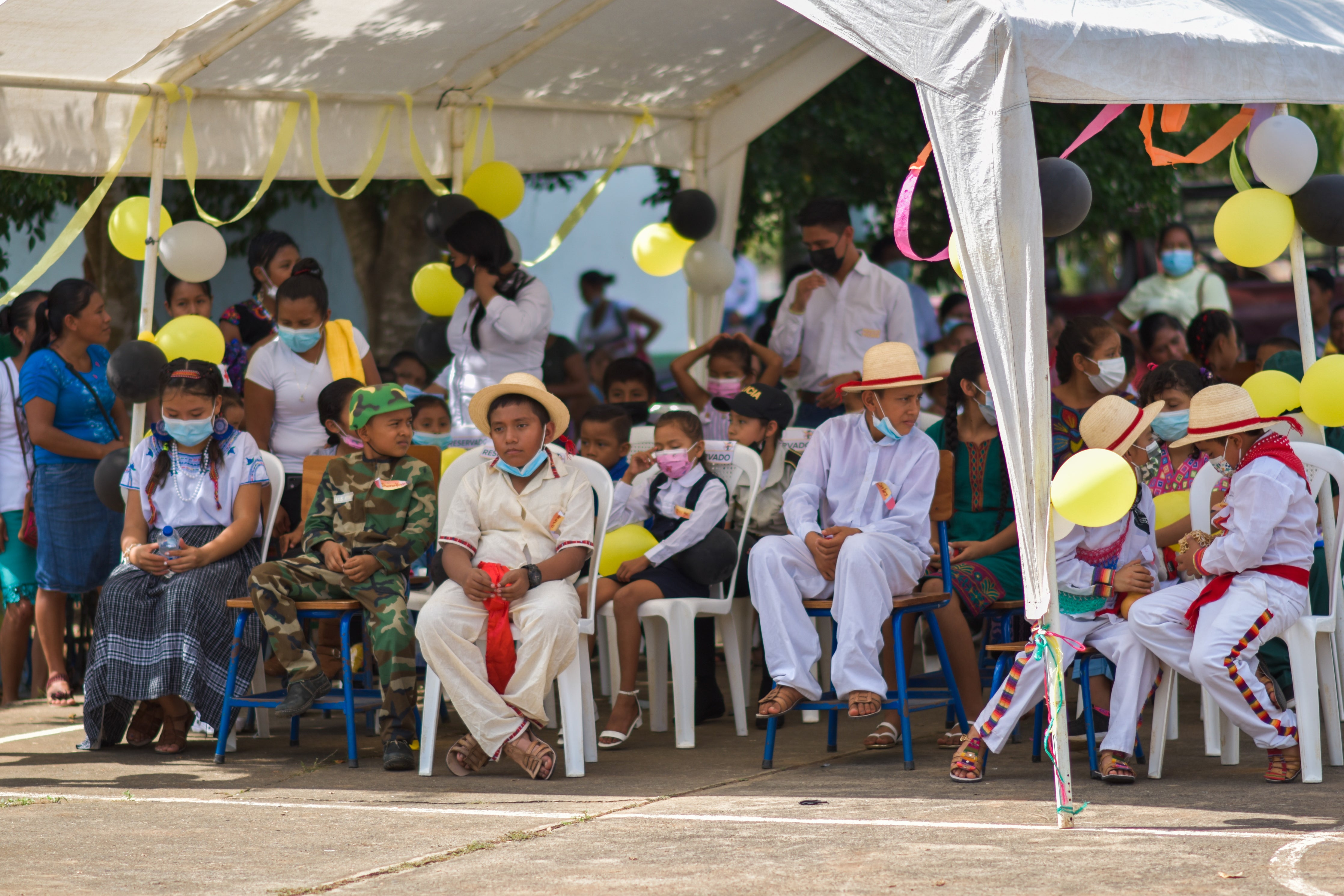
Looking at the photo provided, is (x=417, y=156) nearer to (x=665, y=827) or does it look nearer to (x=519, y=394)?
(x=519, y=394)

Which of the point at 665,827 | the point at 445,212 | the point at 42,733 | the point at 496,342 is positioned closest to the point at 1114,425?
the point at 665,827

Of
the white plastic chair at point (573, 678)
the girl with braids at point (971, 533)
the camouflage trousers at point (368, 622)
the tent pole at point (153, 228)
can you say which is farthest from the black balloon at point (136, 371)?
the girl with braids at point (971, 533)

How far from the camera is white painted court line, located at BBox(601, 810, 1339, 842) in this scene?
4434mm

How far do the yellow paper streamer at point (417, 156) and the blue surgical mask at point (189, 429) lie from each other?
220cm

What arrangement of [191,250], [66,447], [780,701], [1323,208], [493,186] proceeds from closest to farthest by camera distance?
1. [780,701]
2. [1323,208]
3. [191,250]
4. [66,447]
5. [493,186]

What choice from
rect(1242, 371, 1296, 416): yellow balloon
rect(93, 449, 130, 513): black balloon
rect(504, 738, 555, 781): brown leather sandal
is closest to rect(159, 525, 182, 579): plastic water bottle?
rect(93, 449, 130, 513): black balloon

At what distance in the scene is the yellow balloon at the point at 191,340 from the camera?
6.73 meters

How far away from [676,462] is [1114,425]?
1.93 m

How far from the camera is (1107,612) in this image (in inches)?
221

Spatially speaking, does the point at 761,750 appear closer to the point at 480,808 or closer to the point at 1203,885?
the point at 480,808

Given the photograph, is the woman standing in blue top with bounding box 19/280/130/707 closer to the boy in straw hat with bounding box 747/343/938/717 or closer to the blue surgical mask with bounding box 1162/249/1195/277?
the boy in straw hat with bounding box 747/343/938/717

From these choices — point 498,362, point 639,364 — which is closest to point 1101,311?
point 639,364

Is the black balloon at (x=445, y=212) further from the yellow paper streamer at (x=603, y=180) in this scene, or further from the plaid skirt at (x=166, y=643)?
the plaid skirt at (x=166, y=643)

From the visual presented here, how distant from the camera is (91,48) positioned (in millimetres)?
6617
